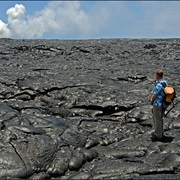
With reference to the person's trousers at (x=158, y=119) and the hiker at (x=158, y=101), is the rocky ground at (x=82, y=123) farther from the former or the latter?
the hiker at (x=158, y=101)

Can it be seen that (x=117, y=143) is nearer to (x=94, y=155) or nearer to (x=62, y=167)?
(x=94, y=155)

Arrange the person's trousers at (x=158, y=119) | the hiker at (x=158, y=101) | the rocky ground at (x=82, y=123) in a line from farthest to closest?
1. the person's trousers at (x=158, y=119)
2. the hiker at (x=158, y=101)
3. the rocky ground at (x=82, y=123)

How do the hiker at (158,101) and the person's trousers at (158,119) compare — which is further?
the person's trousers at (158,119)

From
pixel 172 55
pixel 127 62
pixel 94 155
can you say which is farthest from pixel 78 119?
pixel 172 55

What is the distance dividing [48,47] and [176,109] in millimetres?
20299

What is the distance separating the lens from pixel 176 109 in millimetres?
13906

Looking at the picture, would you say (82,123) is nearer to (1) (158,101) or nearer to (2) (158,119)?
(2) (158,119)

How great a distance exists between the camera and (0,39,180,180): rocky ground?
9203mm

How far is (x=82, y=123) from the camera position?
12.9 meters

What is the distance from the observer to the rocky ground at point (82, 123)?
30.2 feet

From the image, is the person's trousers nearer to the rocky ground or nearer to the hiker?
the hiker

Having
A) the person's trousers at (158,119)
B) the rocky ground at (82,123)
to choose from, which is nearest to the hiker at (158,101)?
the person's trousers at (158,119)

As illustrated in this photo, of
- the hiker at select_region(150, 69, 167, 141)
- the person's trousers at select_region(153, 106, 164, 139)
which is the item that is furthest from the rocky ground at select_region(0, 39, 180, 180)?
the hiker at select_region(150, 69, 167, 141)

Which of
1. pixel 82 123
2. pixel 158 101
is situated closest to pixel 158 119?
pixel 158 101
